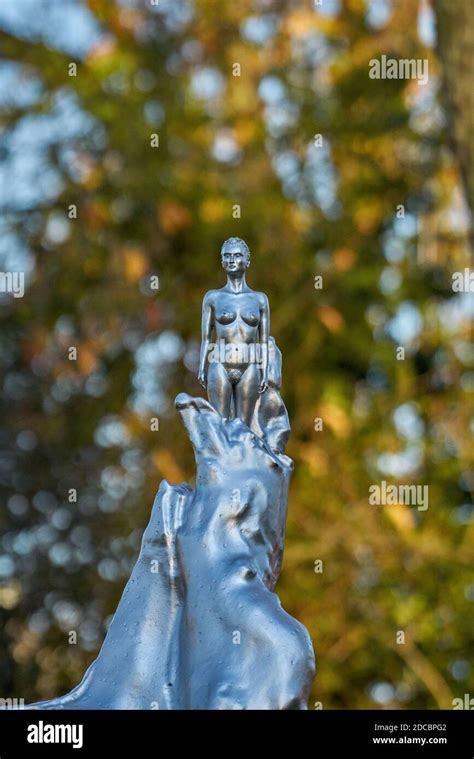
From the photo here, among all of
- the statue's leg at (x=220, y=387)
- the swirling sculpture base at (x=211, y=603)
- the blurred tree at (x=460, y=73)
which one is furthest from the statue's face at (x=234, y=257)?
the blurred tree at (x=460, y=73)

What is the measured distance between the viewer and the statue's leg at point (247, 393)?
30.9 feet

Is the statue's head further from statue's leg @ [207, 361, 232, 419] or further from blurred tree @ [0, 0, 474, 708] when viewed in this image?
blurred tree @ [0, 0, 474, 708]

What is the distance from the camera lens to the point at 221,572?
868 cm

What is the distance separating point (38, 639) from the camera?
1770cm

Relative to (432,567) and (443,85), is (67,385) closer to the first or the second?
(432,567)

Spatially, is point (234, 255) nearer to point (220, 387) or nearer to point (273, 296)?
point (220, 387)

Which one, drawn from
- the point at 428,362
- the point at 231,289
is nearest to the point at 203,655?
the point at 231,289

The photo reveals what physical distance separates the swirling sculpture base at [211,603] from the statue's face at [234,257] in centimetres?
84

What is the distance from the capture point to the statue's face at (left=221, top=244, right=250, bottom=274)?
30.9 feet

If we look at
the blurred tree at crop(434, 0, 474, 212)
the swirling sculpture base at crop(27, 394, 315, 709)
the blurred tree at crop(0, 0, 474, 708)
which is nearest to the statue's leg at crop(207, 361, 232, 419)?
the swirling sculpture base at crop(27, 394, 315, 709)

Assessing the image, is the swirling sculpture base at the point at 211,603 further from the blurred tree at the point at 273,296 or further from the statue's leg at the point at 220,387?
the blurred tree at the point at 273,296

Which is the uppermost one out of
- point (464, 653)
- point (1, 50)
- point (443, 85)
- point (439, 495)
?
point (1, 50)

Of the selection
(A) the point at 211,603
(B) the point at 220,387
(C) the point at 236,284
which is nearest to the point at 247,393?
(B) the point at 220,387

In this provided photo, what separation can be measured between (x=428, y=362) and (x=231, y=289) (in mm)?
10916
